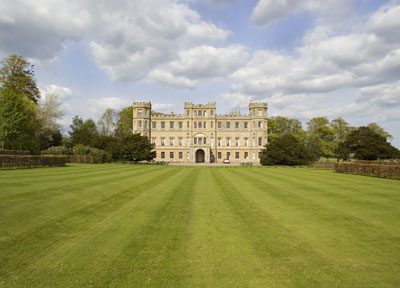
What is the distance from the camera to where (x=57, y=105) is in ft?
182

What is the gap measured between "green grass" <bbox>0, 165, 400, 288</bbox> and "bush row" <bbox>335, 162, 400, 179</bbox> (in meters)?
13.8

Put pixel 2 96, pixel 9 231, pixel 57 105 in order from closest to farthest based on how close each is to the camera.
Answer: pixel 9 231, pixel 2 96, pixel 57 105

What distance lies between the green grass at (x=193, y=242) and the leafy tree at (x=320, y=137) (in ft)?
229

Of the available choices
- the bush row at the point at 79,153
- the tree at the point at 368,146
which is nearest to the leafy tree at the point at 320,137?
the tree at the point at 368,146

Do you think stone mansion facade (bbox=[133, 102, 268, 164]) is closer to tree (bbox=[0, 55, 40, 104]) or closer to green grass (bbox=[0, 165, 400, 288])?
tree (bbox=[0, 55, 40, 104])

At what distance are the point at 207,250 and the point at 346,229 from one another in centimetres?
424

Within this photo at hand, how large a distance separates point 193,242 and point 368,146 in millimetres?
44322

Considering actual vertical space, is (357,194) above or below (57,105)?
below

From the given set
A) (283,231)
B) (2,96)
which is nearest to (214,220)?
(283,231)

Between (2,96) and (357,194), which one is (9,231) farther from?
(2,96)

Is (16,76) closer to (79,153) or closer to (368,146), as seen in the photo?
(79,153)

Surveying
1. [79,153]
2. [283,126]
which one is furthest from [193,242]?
[283,126]

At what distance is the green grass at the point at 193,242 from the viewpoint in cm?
552

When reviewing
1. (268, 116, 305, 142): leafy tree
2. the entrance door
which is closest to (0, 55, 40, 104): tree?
the entrance door
